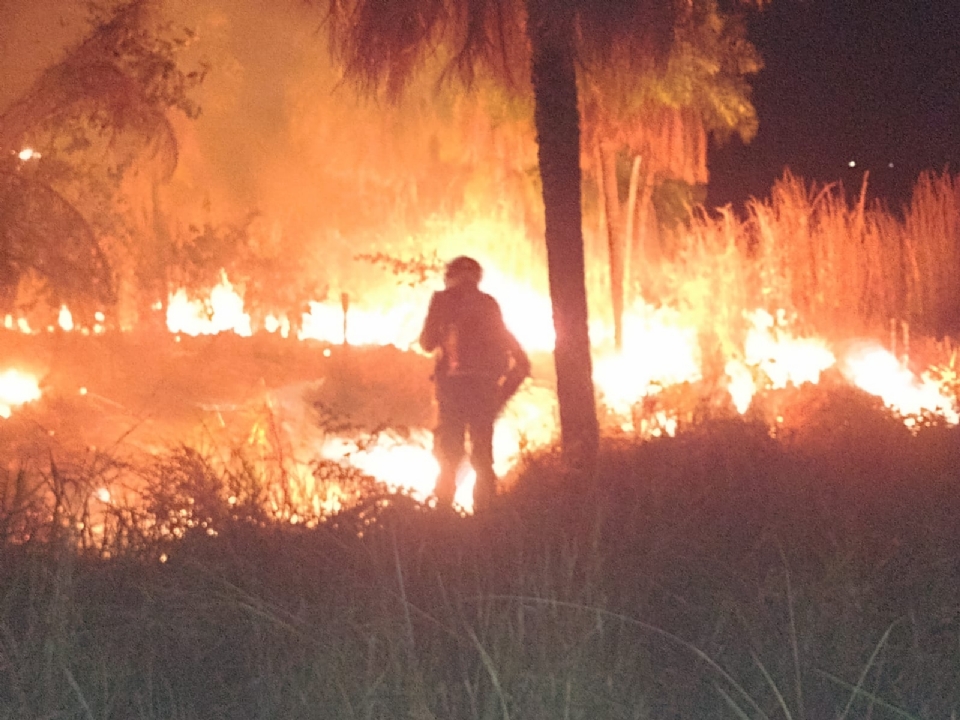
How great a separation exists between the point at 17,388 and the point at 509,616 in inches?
329

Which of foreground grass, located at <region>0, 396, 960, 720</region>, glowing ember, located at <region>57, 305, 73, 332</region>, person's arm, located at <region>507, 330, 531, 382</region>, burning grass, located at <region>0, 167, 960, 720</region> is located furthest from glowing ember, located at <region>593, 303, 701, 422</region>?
glowing ember, located at <region>57, 305, 73, 332</region>

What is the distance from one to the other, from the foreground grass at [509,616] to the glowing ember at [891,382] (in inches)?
137

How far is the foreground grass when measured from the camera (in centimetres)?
401

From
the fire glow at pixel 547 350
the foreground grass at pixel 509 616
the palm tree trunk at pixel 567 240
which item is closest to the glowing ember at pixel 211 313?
the fire glow at pixel 547 350

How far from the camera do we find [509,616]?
4371 millimetres

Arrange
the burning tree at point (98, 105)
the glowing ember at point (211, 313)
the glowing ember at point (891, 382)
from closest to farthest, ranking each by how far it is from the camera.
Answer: the burning tree at point (98, 105) → the glowing ember at point (891, 382) → the glowing ember at point (211, 313)

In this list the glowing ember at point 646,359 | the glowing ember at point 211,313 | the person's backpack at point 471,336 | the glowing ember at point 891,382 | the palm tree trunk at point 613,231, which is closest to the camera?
the person's backpack at point 471,336

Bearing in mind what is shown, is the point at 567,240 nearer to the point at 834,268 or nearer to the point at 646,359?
the point at 646,359

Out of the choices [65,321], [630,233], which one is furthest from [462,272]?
[65,321]

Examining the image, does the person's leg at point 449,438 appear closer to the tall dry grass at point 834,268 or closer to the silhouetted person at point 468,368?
the silhouetted person at point 468,368

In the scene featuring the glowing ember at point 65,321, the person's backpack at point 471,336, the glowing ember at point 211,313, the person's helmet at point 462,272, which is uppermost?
the glowing ember at point 211,313

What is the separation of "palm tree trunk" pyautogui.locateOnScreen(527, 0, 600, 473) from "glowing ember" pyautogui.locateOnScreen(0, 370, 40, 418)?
6.01m

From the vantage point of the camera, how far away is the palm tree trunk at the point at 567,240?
6.89 meters

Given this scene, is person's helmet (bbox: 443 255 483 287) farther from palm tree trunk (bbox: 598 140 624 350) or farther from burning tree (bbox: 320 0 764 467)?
palm tree trunk (bbox: 598 140 624 350)
